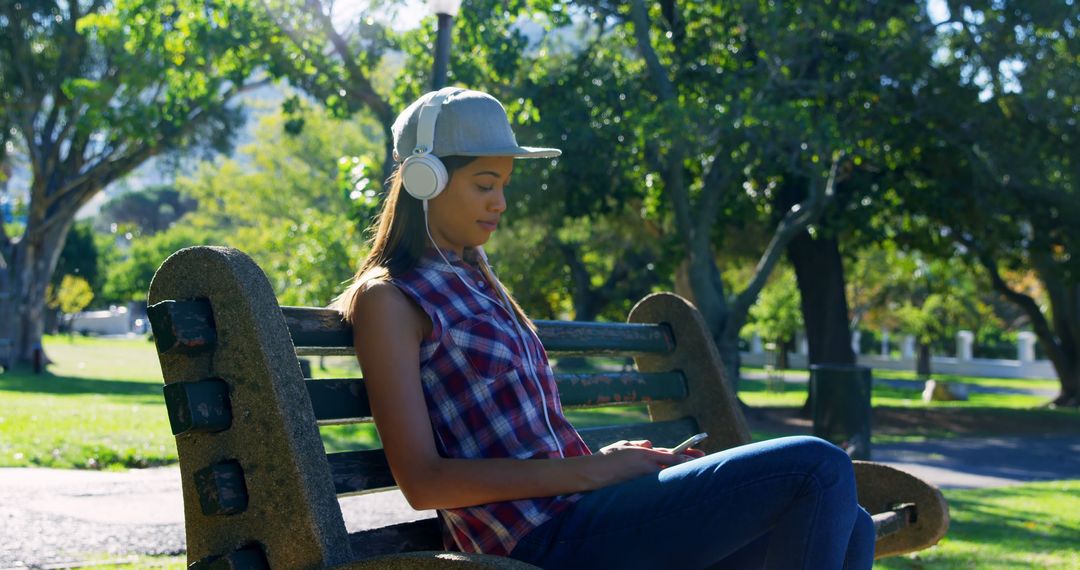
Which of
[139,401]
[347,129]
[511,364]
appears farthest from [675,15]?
[347,129]

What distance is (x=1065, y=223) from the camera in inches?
755

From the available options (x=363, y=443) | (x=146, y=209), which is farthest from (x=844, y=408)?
(x=146, y=209)

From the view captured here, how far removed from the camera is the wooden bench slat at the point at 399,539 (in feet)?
8.88

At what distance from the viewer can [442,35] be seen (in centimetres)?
990

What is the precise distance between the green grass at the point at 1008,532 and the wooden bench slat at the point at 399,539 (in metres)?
4.00

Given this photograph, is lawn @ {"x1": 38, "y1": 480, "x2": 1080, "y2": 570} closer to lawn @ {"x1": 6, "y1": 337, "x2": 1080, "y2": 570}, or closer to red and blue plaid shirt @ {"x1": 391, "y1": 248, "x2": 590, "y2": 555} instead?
lawn @ {"x1": 6, "y1": 337, "x2": 1080, "y2": 570}

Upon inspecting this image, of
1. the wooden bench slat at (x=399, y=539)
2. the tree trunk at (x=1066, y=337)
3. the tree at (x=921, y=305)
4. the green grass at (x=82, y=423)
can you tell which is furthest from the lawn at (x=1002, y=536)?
the tree at (x=921, y=305)

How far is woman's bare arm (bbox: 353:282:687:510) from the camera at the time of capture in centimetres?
249

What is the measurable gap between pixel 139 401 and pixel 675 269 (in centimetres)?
1013

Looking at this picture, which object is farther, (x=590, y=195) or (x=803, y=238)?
(x=803, y=238)

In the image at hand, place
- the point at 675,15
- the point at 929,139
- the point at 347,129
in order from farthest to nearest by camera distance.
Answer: the point at 347,129, the point at 929,139, the point at 675,15

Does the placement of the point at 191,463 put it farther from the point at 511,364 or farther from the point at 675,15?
the point at 675,15

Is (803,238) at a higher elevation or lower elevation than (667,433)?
higher

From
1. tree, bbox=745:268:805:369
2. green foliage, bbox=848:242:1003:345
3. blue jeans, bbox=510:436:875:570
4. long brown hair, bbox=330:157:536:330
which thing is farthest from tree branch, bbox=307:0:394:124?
tree, bbox=745:268:805:369
